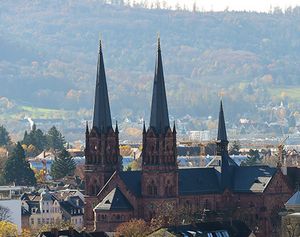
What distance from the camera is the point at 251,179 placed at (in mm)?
130250

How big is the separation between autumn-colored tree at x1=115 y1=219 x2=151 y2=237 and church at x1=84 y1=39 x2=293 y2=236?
575 cm

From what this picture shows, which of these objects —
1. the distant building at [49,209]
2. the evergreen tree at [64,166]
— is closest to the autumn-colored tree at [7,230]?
the distant building at [49,209]

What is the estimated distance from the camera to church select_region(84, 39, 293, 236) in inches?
4825

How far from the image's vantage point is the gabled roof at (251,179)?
425ft

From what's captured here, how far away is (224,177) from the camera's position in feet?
428

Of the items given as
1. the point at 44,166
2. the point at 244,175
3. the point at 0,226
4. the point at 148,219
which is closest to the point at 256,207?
the point at 244,175

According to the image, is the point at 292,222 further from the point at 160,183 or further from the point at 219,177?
the point at 219,177

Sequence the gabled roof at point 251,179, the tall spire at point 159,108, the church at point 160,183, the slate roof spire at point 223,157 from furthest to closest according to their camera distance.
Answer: the slate roof spire at point 223,157
the gabled roof at point 251,179
the tall spire at point 159,108
the church at point 160,183

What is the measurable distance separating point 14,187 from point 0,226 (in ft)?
114

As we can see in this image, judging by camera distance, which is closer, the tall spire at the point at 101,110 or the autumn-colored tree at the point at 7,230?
the autumn-colored tree at the point at 7,230

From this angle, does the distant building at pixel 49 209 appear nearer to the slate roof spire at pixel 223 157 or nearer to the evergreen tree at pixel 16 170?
the slate roof spire at pixel 223 157

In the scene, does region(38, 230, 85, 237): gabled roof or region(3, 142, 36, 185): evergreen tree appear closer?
region(38, 230, 85, 237): gabled roof

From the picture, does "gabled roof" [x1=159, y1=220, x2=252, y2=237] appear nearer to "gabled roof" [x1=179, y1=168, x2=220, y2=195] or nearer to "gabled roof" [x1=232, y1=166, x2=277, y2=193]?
"gabled roof" [x1=179, y1=168, x2=220, y2=195]

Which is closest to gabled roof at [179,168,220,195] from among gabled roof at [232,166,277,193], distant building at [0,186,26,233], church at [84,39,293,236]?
church at [84,39,293,236]
